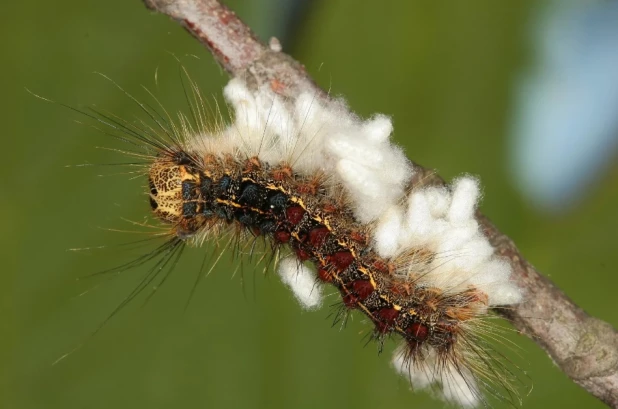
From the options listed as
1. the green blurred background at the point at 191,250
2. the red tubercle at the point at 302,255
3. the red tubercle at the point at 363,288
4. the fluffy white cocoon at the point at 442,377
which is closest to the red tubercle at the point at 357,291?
the red tubercle at the point at 363,288

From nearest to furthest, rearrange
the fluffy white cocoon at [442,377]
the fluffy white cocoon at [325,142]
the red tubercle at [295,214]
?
the fluffy white cocoon at [325,142], the red tubercle at [295,214], the fluffy white cocoon at [442,377]

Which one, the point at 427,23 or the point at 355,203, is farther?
Result: the point at 427,23

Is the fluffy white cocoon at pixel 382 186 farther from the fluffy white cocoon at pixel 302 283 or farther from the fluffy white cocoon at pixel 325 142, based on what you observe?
the fluffy white cocoon at pixel 302 283

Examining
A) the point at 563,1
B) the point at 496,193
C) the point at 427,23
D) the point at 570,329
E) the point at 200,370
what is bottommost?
the point at 200,370

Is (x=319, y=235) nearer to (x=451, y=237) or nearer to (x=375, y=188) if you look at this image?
(x=375, y=188)

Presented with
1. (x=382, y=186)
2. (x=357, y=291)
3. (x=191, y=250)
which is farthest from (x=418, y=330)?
(x=191, y=250)

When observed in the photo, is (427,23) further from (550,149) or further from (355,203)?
(355,203)

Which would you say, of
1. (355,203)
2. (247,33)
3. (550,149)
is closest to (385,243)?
(355,203)
